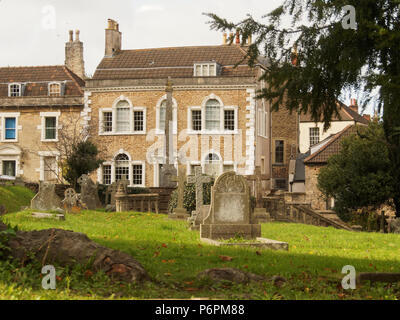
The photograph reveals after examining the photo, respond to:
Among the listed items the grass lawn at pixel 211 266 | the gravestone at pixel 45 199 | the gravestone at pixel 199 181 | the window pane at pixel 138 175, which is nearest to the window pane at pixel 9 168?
the window pane at pixel 138 175

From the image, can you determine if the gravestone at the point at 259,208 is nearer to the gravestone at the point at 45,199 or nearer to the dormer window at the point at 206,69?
the gravestone at the point at 45,199

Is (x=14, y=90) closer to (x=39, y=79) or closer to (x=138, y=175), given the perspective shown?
(x=39, y=79)

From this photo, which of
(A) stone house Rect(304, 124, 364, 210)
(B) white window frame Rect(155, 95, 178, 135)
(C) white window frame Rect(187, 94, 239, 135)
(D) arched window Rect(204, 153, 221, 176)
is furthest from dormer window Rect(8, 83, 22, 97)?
(A) stone house Rect(304, 124, 364, 210)

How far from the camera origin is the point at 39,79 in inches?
1906

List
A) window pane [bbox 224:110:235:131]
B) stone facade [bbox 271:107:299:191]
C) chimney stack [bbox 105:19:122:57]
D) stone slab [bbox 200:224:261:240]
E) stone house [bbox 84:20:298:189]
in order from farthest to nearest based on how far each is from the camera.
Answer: stone facade [bbox 271:107:299:191], chimney stack [bbox 105:19:122:57], window pane [bbox 224:110:235:131], stone house [bbox 84:20:298:189], stone slab [bbox 200:224:261:240]

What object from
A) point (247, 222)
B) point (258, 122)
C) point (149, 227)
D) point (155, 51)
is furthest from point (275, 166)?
point (247, 222)

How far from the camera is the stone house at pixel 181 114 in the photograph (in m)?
43.4

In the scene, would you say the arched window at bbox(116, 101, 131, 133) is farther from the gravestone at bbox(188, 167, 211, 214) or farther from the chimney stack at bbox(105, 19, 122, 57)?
the gravestone at bbox(188, 167, 211, 214)

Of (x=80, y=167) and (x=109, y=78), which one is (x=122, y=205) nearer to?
(x=80, y=167)

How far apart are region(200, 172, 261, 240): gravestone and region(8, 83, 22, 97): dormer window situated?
36.0 meters

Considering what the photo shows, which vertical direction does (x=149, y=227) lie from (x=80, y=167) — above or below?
below

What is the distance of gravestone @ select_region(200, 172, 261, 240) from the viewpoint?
14.7 metres

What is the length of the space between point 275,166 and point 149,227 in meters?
34.4

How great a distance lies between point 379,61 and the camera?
970 centimetres
